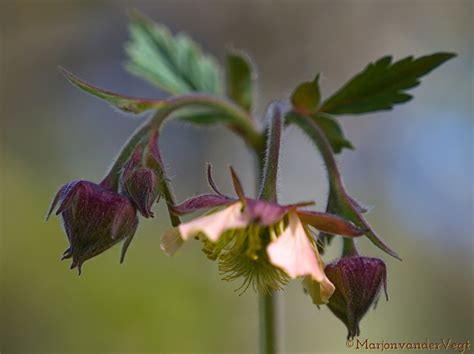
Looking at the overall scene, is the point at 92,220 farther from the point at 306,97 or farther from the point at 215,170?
the point at 215,170

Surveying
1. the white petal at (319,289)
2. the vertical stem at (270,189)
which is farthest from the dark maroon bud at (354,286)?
the vertical stem at (270,189)

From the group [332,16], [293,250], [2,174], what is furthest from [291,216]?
[332,16]

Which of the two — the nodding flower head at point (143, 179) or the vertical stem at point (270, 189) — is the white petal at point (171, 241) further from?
the vertical stem at point (270, 189)

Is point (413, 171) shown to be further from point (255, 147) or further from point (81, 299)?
point (255, 147)

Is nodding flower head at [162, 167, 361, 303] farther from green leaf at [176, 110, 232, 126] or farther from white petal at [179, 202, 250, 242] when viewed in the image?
green leaf at [176, 110, 232, 126]

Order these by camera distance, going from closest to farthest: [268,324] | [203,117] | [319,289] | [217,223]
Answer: [217,223], [319,289], [268,324], [203,117]

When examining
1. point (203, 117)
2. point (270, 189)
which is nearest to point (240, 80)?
point (203, 117)
